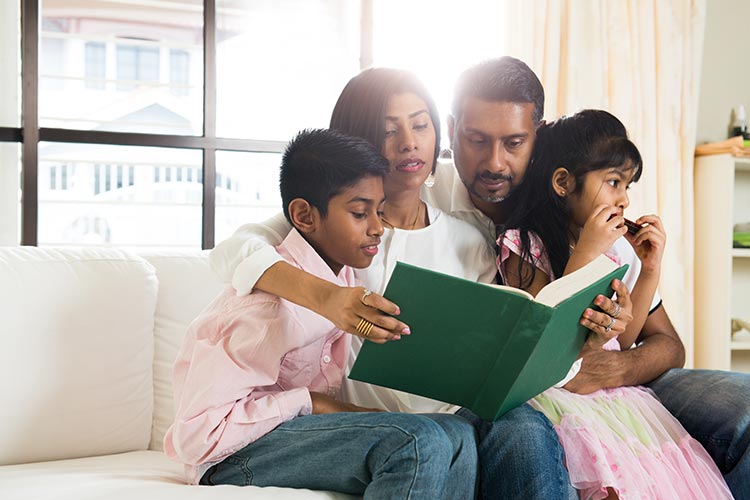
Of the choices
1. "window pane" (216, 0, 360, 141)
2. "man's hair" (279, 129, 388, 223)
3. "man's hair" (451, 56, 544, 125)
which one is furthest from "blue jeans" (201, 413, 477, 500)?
"window pane" (216, 0, 360, 141)

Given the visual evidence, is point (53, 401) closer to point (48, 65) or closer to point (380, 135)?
point (380, 135)

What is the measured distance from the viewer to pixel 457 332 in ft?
3.98

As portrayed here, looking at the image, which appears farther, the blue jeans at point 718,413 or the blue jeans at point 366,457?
the blue jeans at point 718,413

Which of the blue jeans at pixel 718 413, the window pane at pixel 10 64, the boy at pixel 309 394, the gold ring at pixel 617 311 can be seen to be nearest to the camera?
the boy at pixel 309 394

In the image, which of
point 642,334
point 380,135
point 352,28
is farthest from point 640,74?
point 380,135

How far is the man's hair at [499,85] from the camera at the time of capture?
5.37 ft

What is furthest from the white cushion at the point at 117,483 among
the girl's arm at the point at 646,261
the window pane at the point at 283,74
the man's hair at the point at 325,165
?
the window pane at the point at 283,74

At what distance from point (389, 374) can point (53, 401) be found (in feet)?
2.61

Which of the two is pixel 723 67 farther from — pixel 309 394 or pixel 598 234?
pixel 309 394

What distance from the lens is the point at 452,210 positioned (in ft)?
5.84

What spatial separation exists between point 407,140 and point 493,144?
0.19 metres

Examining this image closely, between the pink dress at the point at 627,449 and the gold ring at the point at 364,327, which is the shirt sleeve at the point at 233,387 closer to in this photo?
the gold ring at the point at 364,327

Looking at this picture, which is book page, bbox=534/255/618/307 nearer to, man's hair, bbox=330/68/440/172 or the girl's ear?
the girl's ear

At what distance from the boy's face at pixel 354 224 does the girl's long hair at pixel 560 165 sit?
1.04ft
